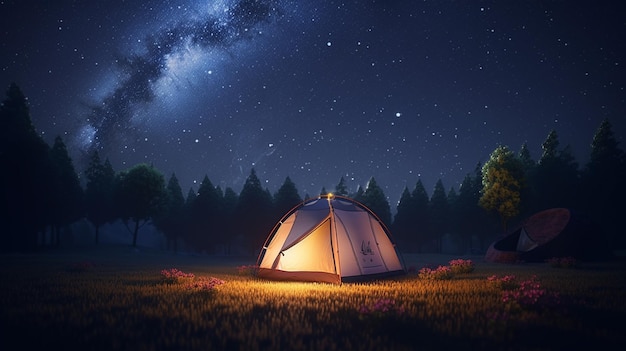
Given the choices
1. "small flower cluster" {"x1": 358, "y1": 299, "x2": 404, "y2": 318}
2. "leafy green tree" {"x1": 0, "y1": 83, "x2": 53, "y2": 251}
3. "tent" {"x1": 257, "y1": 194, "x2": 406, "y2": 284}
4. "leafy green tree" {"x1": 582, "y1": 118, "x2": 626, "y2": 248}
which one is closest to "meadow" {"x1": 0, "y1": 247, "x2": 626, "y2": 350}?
"small flower cluster" {"x1": 358, "y1": 299, "x2": 404, "y2": 318}

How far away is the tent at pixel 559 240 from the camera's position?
67.3 feet

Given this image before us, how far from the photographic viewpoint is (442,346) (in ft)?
17.9

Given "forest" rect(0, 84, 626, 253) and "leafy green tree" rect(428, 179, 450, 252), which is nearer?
"forest" rect(0, 84, 626, 253)

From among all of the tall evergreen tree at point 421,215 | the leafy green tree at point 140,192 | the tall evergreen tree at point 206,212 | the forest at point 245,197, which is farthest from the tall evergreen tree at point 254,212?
the tall evergreen tree at point 421,215

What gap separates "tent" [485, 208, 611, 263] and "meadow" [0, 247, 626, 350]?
1126cm

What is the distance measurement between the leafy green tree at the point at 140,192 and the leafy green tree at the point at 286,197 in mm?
15592

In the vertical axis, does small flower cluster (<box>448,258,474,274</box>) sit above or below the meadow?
below

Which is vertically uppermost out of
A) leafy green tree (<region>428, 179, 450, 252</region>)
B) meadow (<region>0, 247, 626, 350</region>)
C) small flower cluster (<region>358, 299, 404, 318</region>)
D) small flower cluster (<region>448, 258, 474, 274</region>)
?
leafy green tree (<region>428, 179, 450, 252</region>)

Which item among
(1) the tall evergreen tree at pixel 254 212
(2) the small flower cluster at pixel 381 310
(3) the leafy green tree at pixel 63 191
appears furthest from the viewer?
(1) the tall evergreen tree at pixel 254 212

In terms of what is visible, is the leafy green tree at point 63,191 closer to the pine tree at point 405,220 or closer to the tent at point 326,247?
the tent at point 326,247

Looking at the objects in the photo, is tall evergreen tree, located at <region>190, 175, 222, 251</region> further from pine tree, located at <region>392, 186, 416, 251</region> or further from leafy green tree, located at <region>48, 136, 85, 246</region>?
pine tree, located at <region>392, 186, 416, 251</region>

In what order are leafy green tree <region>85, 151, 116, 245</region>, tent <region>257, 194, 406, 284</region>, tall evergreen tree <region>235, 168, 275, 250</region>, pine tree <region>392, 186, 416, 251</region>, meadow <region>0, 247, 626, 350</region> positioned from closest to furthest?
meadow <region>0, 247, 626, 350</region>
tent <region>257, 194, 406, 284</region>
leafy green tree <region>85, 151, 116, 245</region>
tall evergreen tree <region>235, 168, 275, 250</region>
pine tree <region>392, 186, 416, 251</region>

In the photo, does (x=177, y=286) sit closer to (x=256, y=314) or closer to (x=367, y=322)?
(x=256, y=314)

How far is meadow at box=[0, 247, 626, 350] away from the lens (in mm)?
5555
